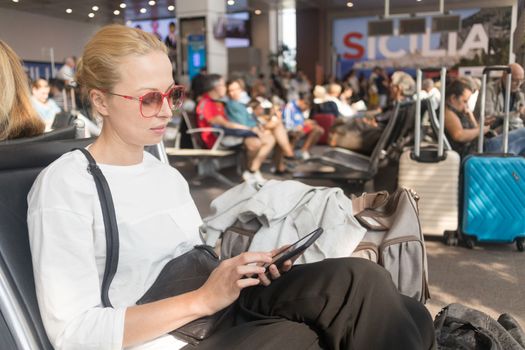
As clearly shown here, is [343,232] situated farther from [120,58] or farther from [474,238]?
[474,238]

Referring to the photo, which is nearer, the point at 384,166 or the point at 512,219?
the point at 512,219

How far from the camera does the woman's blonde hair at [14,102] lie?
4.25 feet

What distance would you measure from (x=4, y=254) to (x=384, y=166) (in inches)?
213

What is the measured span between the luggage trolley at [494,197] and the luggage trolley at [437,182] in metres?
0.12

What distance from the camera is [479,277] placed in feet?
10.8

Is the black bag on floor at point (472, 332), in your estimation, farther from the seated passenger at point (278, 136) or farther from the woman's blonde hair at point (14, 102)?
the seated passenger at point (278, 136)

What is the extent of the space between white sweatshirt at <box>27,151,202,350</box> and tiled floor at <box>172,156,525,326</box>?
1938mm

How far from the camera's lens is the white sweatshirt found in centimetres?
105

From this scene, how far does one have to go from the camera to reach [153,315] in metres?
1.10

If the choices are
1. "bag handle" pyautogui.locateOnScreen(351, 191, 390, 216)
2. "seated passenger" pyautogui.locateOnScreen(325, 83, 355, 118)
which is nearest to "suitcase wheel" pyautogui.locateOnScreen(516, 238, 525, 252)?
"bag handle" pyautogui.locateOnScreen(351, 191, 390, 216)

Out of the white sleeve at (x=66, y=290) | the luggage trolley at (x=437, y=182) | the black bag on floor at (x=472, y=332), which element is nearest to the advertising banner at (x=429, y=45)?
the luggage trolley at (x=437, y=182)

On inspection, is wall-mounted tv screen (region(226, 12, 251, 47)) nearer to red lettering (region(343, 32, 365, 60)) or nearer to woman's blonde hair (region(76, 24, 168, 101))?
red lettering (region(343, 32, 365, 60))

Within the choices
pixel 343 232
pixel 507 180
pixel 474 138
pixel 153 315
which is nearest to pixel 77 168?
pixel 153 315

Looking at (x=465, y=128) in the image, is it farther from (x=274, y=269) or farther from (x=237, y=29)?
(x=237, y=29)
